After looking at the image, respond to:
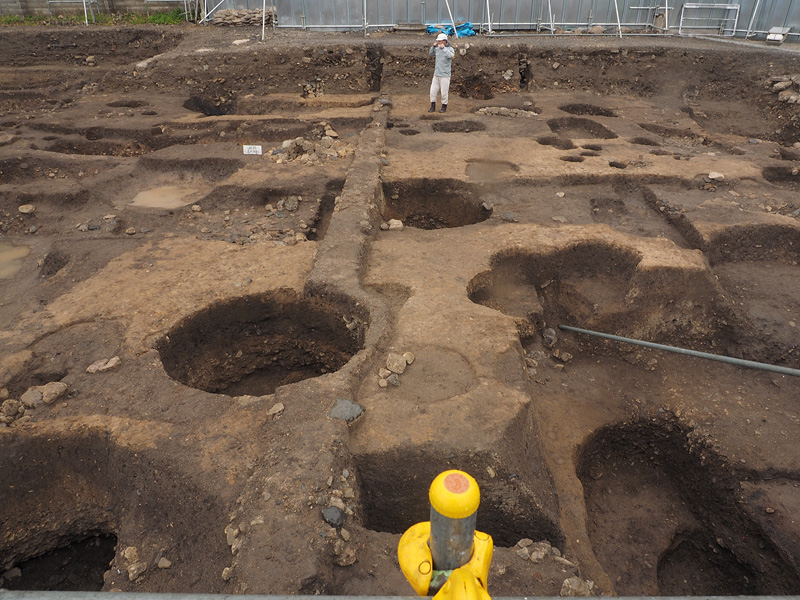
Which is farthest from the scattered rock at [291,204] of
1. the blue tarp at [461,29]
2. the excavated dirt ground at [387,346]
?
the blue tarp at [461,29]

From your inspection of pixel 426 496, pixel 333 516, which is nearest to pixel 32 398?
pixel 333 516

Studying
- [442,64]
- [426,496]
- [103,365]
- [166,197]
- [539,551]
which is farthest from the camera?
[442,64]

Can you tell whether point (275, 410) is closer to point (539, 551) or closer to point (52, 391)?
point (52, 391)

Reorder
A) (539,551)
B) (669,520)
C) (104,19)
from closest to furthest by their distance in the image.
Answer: (539,551), (669,520), (104,19)

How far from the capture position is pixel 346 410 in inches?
112

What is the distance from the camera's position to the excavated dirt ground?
271cm

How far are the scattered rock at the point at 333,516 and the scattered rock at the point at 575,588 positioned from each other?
1000 mm

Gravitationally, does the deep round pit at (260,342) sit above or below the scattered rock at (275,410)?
below

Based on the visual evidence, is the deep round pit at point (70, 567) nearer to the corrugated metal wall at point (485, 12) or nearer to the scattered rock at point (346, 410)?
the scattered rock at point (346, 410)

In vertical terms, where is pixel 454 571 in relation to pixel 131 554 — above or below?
above

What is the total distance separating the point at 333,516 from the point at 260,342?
2366 millimetres

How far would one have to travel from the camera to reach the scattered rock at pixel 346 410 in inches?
111

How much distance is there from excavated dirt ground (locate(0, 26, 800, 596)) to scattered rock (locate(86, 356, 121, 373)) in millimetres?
68

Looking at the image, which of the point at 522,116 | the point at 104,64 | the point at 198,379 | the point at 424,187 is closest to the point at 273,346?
the point at 198,379
